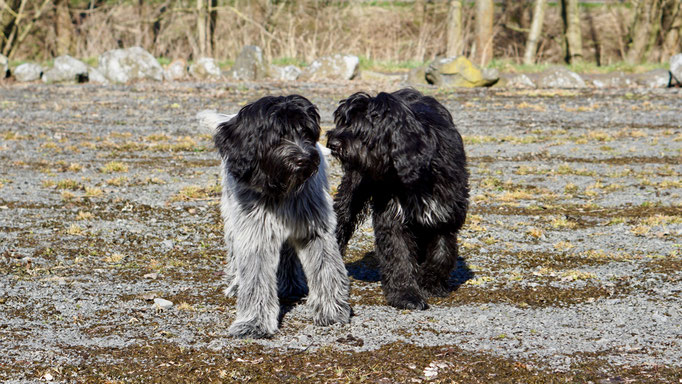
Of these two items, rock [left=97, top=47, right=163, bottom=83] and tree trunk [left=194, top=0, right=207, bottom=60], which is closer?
rock [left=97, top=47, right=163, bottom=83]

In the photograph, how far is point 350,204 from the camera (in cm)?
626

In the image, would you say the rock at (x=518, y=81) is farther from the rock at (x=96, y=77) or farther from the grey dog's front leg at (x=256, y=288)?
the grey dog's front leg at (x=256, y=288)

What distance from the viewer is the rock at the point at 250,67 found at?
25172 mm

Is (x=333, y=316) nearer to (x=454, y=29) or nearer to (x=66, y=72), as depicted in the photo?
(x=66, y=72)

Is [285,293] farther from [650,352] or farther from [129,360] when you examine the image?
[650,352]

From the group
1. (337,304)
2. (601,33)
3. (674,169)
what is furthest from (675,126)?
(601,33)

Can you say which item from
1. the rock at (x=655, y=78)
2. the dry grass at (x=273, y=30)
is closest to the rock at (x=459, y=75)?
the rock at (x=655, y=78)

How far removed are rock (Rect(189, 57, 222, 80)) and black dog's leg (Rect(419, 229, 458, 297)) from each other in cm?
2032

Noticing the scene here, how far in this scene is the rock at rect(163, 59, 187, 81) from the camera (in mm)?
25234

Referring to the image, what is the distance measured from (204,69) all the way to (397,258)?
20990mm

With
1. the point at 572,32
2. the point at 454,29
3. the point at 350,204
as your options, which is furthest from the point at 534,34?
the point at 350,204

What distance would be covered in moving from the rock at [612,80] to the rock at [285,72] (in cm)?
930

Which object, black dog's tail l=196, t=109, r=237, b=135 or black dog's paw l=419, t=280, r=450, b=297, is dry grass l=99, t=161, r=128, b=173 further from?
black dog's paw l=419, t=280, r=450, b=297

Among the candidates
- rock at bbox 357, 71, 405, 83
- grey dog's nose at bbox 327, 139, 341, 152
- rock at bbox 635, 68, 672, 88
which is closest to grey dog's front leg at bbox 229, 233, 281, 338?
grey dog's nose at bbox 327, 139, 341, 152
